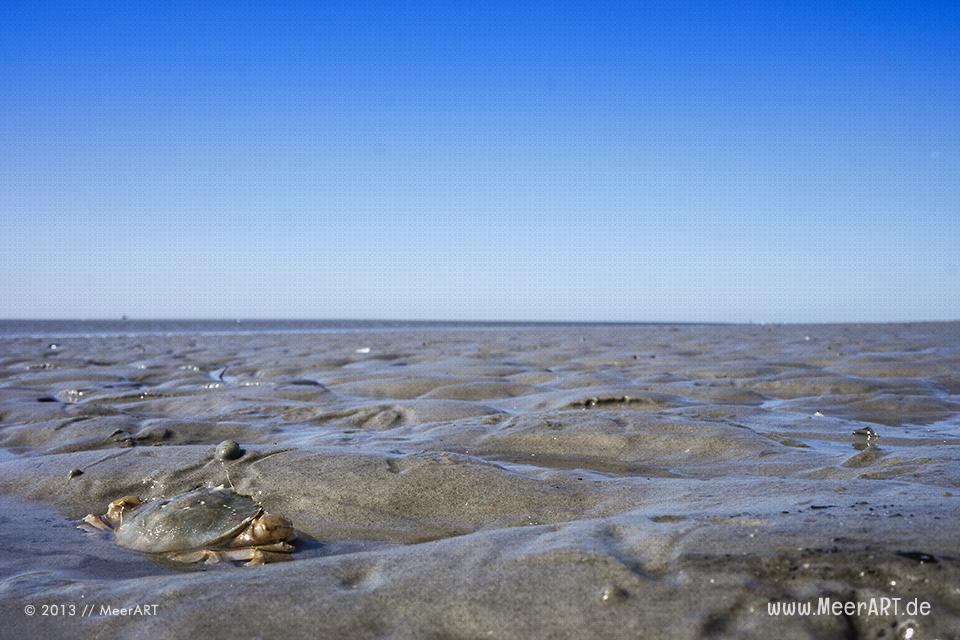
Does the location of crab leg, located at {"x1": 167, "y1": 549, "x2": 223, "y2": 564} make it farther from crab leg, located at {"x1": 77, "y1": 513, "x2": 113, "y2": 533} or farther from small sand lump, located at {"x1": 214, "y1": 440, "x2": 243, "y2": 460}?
small sand lump, located at {"x1": 214, "y1": 440, "x2": 243, "y2": 460}

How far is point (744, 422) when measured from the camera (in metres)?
4.67

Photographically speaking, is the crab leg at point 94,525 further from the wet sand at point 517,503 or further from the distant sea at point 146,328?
the distant sea at point 146,328

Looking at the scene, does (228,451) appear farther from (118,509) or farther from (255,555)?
(255,555)

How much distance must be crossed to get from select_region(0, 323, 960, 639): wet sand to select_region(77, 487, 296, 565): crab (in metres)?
0.10

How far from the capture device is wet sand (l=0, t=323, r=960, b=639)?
1.88m

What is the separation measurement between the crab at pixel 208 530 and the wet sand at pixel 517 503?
10cm

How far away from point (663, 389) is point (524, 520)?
368 centimetres

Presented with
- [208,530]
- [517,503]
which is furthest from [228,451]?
[517,503]

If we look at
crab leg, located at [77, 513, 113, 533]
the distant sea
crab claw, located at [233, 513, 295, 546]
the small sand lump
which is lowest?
crab leg, located at [77, 513, 113, 533]

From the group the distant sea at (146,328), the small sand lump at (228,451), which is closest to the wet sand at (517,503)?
the small sand lump at (228,451)

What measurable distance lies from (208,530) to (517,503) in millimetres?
1225

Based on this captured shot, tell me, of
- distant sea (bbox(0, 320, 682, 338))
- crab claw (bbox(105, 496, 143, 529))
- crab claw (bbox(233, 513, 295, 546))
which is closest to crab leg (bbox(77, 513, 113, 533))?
crab claw (bbox(105, 496, 143, 529))

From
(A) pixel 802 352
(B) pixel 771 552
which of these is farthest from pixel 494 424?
(A) pixel 802 352

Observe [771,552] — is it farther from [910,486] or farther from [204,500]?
[204,500]
